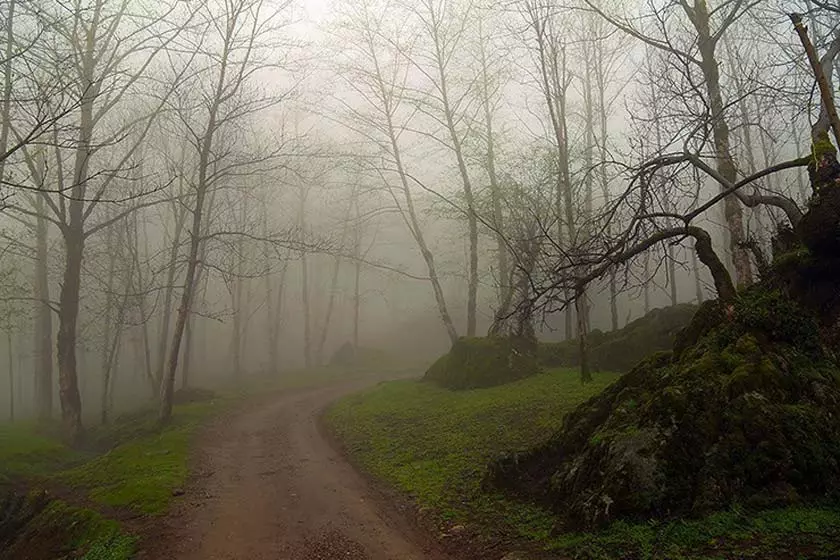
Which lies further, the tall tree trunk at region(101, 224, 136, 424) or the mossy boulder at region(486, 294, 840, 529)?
the tall tree trunk at region(101, 224, 136, 424)

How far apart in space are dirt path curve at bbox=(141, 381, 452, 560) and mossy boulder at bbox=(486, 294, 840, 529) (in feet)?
7.00

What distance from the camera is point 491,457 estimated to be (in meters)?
8.88

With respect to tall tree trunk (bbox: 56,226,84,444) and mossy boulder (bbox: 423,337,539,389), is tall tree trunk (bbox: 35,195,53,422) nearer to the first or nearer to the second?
tall tree trunk (bbox: 56,226,84,444)

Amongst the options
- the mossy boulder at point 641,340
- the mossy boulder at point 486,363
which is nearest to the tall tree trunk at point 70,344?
the mossy boulder at point 486,363

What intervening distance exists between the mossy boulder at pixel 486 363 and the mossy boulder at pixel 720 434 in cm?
938

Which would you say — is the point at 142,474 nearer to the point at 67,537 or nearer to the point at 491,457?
the point at 67,537

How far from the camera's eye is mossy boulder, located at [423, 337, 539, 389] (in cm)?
1673

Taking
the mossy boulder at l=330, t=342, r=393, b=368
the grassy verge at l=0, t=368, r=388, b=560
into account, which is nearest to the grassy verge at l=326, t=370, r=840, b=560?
the grassy verge at l=0, t=368, r=388, b=560

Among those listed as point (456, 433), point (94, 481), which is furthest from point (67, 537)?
point (456, 433)

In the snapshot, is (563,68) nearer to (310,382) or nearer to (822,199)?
(822,199)

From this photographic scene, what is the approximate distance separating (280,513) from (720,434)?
6.14 m

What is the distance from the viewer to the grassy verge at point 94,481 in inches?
292

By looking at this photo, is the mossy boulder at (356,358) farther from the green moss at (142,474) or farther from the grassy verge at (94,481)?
the green moss at (142,474)

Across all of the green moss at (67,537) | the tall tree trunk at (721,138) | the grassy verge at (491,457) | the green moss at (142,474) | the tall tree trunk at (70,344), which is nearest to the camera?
the grassy verge at (491,457)
